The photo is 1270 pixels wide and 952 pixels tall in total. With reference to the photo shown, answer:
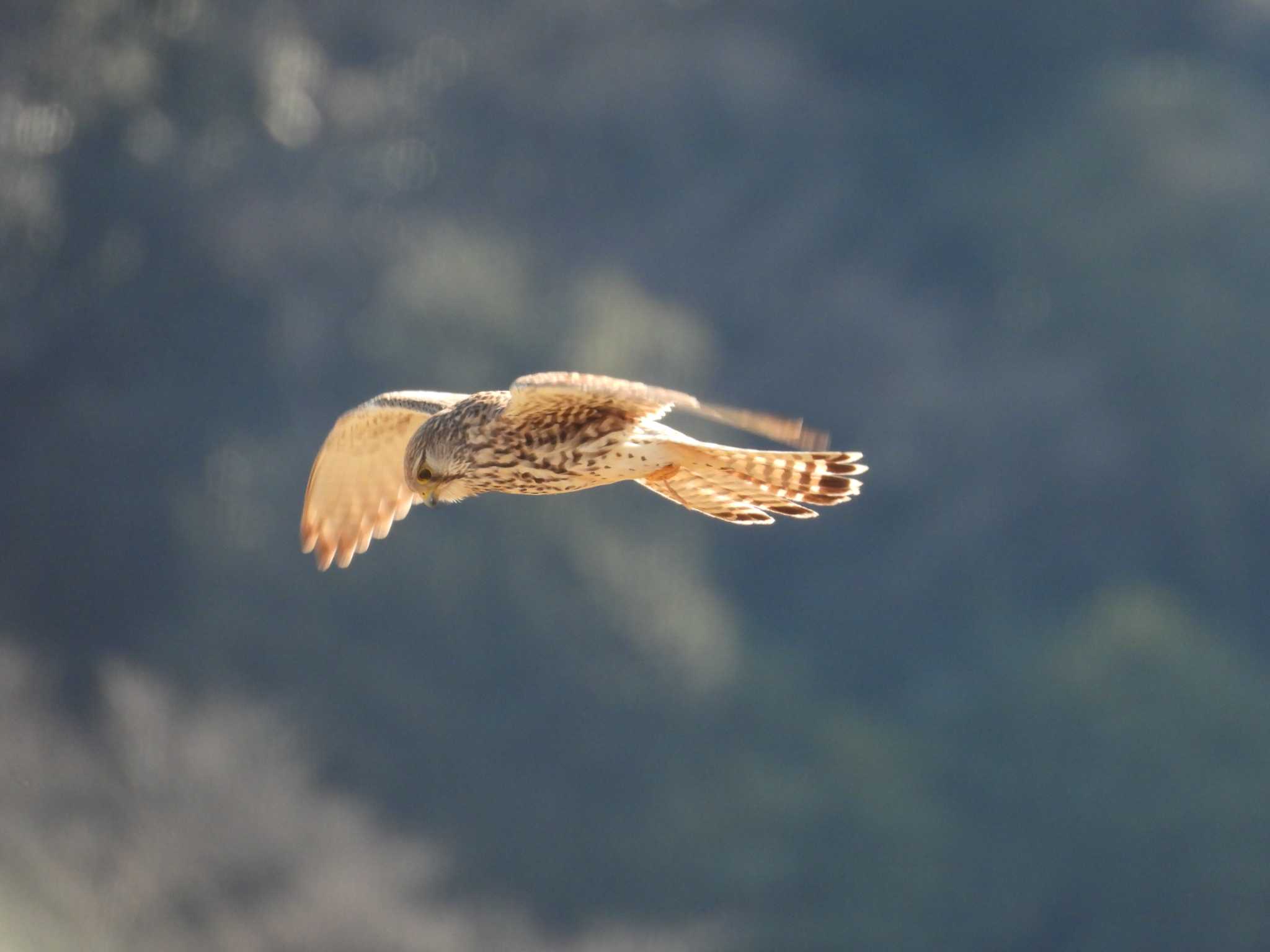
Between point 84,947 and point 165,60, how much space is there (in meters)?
6.03

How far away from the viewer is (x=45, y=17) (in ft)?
38.3

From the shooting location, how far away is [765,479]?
425cm

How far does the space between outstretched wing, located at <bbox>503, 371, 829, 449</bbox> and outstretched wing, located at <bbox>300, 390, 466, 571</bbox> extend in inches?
34.0

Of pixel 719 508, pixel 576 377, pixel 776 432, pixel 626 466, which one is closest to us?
pixel 776 432

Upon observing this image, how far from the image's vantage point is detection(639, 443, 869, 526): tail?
4.18m

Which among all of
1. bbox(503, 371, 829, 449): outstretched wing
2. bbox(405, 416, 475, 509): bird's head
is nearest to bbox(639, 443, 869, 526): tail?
bbox(503, 371, 829, 449): outstretched wing

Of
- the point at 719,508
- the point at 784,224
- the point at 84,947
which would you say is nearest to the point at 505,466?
the point at 719,508

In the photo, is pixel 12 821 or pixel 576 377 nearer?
pixel 576 377

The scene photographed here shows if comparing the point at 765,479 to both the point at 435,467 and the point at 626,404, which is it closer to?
the point at 626,404

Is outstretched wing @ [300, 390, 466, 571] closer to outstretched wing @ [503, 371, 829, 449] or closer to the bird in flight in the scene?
the bird in flight

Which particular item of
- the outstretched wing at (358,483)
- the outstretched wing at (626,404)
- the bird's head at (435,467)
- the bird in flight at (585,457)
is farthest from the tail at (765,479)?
the outstretched wing at (358,483)

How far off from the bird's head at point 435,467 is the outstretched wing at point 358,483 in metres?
0.47

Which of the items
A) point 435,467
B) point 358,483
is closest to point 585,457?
point 435,467

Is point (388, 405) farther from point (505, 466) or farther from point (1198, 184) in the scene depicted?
point (1198, 184)
